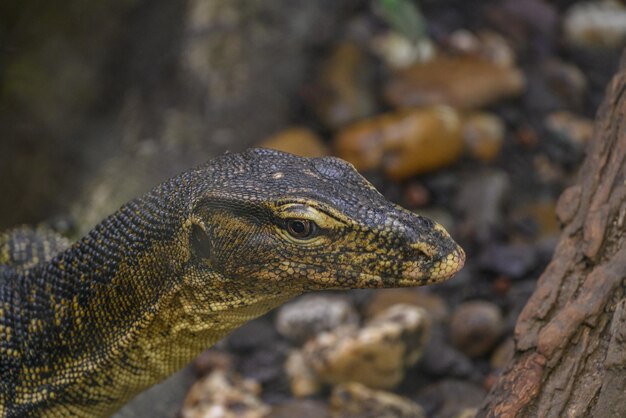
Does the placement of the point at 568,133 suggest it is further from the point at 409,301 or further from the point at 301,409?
the point at 301,409

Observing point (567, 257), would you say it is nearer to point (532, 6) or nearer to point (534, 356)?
point (534, 356)

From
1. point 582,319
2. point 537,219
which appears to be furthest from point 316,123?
point 582,319

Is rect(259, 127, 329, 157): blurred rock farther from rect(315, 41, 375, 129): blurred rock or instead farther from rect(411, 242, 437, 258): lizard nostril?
rect(411, 242, 437, 258): lizard nostril

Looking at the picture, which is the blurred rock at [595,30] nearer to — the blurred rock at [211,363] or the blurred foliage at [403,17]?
the blurred foliage at [403,17]

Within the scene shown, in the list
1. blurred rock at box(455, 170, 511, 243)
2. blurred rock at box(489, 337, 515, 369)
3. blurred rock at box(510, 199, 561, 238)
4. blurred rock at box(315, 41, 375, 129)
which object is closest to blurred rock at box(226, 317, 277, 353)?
blurred rock at box(489, 337, 515, 369)

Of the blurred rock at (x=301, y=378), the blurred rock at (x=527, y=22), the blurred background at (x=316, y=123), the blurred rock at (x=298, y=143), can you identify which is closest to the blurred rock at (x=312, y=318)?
the blurred background at (x=316, y=123)

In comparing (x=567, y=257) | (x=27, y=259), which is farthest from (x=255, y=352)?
(x=567, y=257)
